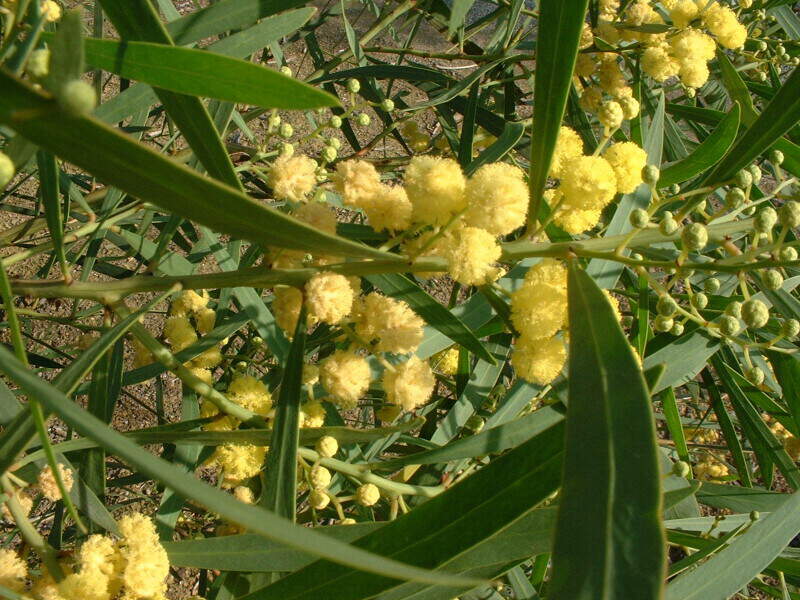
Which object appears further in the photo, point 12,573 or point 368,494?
point 368,494

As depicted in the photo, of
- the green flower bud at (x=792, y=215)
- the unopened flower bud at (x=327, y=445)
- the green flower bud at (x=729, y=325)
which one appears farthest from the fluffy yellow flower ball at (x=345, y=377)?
the green flower bud at (x=792, y=215)

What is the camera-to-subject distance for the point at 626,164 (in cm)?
122

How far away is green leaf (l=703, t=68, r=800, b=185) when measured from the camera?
1101mm

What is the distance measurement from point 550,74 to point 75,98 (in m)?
0.75

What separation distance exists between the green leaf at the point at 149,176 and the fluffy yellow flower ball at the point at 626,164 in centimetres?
60

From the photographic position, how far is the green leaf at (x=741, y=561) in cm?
126

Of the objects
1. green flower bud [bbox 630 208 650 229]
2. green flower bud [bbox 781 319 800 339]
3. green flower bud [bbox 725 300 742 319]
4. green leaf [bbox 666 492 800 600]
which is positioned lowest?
green leaf [bbox 666 492 800 600]

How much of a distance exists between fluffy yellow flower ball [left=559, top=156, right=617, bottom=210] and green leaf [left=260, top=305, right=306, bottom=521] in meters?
0.48

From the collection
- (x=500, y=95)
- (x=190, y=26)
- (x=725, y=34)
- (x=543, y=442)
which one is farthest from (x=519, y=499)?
(x=500, y=95)

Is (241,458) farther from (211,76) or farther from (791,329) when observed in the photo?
(791,329)

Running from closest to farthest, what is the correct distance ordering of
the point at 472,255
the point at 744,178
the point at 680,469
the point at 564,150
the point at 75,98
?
the point at 75,98, the point at 472,255, the point at 744,178, the point at 564,150, the point at 680,469

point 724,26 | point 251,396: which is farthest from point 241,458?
point 724,26

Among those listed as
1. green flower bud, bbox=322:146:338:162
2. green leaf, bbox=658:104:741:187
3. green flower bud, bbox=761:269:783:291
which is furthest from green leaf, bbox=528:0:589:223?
green flower bud, bbox=322:146:338:162

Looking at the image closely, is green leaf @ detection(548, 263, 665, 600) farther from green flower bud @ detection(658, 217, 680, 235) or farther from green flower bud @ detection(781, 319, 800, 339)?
green flower bud @ detection(781, 319, 800, 339)
